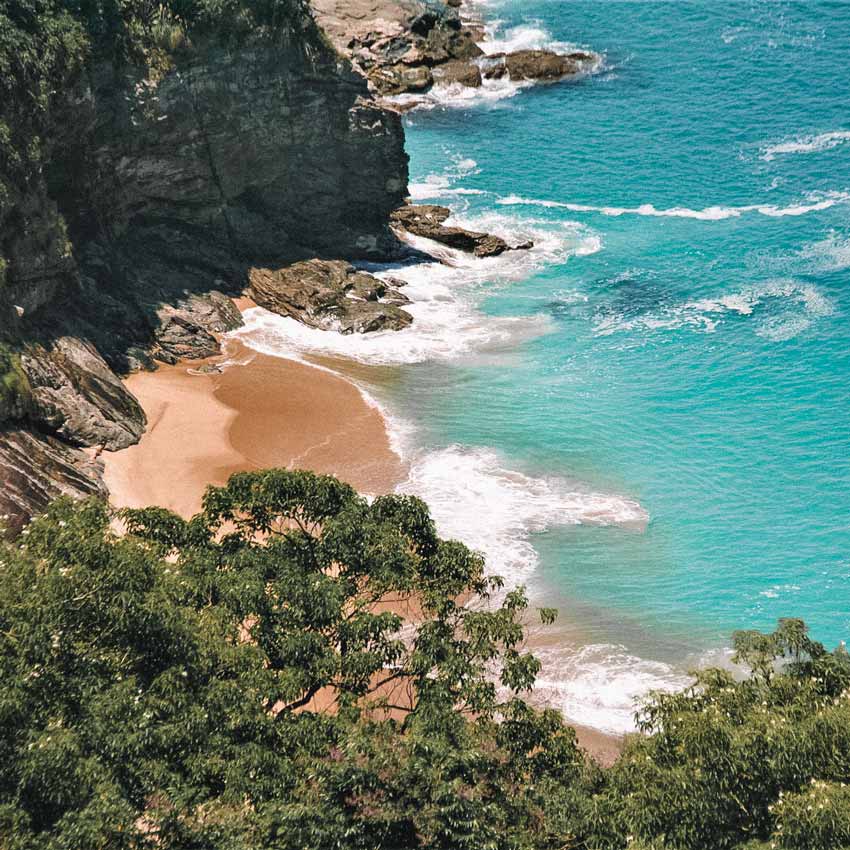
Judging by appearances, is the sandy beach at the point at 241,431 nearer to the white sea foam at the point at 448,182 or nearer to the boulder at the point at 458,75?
the white sea foam at the point at 448,182

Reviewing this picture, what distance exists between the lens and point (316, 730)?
18141 mm

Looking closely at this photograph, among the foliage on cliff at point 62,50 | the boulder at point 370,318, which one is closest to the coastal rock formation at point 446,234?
the boulder at point 370,318

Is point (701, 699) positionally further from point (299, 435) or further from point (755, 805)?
point (299, 435)

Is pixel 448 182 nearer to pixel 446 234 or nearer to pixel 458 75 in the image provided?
pixel 446 234

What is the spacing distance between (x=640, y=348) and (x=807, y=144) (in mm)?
27168

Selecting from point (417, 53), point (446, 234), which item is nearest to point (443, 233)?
point (446, 234)

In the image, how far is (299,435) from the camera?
121 feet

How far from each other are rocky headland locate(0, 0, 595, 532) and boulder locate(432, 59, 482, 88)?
2243 centimetres

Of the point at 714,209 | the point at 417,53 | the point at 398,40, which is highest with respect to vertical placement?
the point at 398,40

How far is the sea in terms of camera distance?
30.9 metres

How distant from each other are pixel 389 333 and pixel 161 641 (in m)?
29.0

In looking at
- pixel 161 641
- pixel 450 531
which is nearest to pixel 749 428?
pixel 450 531

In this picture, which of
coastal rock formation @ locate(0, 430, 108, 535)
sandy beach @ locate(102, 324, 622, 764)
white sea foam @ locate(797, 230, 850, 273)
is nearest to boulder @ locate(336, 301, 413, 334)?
sandy beach @ locate(102, 324, 622, 764)

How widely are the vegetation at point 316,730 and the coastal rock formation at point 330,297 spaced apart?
83.2ft
